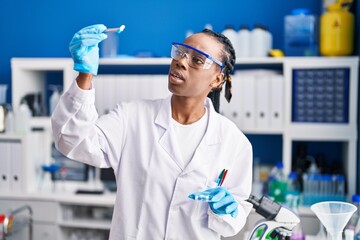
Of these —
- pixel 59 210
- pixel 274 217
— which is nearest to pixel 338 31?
pixel 274 217

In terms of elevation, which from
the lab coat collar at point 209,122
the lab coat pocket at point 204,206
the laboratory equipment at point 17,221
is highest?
the lab coat collar at point 209,122

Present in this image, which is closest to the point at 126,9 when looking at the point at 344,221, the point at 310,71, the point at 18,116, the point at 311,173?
the point at 18,116

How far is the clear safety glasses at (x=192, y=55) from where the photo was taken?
1370 mm

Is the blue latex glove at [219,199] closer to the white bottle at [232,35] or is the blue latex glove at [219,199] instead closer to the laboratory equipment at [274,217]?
the laboratory equipment at [274,217]

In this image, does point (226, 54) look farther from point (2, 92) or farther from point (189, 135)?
point (2, 92)

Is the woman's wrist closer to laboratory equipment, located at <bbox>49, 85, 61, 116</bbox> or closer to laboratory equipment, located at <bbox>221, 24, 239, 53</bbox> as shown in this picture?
laboratory equipment, located at <bbox>221, 24, 239, 53</bbox>

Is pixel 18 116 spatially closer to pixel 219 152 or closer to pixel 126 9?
pixel 126 9

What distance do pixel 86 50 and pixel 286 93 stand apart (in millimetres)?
1679

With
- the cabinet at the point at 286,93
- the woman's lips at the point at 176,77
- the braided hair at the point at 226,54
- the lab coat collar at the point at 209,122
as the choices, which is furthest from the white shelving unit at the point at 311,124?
the woman's lips at the point at 176,77

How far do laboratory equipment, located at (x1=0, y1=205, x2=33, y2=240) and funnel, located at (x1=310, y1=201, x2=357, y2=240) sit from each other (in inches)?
67.9

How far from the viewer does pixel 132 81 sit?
2.77 meters

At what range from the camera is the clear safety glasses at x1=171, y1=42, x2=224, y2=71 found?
1.37 m

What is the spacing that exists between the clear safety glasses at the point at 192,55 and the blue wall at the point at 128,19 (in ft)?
5.35

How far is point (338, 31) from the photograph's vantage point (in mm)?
2568
